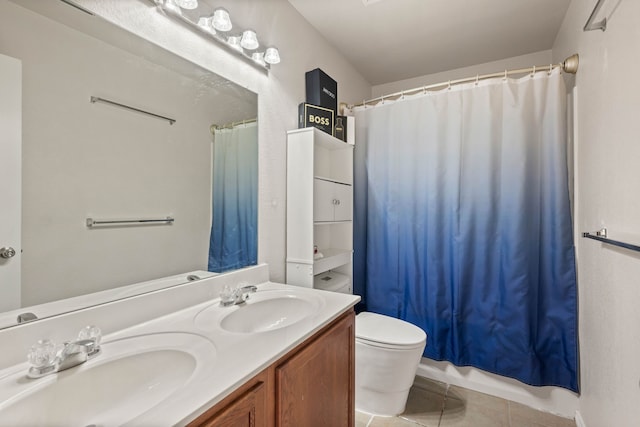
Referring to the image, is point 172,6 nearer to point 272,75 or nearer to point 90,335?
point 272,75

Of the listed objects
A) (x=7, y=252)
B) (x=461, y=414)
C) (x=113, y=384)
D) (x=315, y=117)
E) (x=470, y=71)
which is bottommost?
(x=461, y=414)

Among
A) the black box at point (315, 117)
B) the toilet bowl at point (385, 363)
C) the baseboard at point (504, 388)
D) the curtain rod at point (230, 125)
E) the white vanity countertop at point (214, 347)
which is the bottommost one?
the baseboard at point (504, 388)

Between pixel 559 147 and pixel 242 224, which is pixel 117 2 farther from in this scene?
pixel 559 147

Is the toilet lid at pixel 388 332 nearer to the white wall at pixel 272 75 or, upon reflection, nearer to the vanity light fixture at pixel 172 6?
the white wall at pixel 272 75

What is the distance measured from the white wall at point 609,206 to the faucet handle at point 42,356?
5.63 feet

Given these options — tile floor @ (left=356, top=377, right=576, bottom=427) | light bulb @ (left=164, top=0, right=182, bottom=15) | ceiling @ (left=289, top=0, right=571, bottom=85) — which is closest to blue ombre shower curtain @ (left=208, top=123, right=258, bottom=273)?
light bulb @ (left=164, top=0, right=182, bottom=15)

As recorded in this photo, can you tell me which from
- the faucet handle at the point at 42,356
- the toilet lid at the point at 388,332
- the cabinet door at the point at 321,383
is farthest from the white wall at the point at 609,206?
the faucet handle at the point at 42,356

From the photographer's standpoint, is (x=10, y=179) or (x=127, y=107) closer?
(x=10, y=179)

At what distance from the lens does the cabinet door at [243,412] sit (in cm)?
61

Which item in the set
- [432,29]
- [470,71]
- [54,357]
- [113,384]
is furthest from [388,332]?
[470,71]

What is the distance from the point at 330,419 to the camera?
1092mm

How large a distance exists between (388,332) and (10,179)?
1668mm

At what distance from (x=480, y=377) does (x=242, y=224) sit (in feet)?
5.95

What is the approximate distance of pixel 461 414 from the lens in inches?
67.6
